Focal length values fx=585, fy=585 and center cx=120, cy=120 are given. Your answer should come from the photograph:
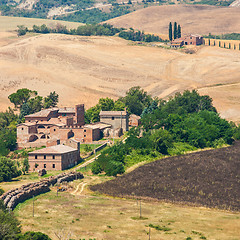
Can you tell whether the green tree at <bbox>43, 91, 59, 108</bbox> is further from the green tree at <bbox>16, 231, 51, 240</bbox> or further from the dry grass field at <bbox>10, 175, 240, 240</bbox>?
the green tree at <bbox>16, 231, 51, 240</bbox>

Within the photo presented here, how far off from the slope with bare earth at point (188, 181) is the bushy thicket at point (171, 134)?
4074 millimetres

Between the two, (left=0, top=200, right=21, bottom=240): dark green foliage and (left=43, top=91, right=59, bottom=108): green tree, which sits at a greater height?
(left=43, top=91, right=59, bottom=108): green tree

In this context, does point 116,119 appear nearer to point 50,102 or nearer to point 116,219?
point 50,102

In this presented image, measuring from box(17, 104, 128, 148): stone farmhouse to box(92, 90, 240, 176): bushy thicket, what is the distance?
5753 mm

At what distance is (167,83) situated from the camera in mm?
182125

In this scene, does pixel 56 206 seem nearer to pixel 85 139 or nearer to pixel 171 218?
pixel 171 218

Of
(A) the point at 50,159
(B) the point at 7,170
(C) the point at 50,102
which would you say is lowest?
(B) the point at 7,170

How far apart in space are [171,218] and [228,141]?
181 feet

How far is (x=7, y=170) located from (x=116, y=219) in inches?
1104

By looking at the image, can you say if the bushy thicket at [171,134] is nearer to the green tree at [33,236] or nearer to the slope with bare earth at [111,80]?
the slope with bare earth at [111,80]

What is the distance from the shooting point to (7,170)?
8956 cm

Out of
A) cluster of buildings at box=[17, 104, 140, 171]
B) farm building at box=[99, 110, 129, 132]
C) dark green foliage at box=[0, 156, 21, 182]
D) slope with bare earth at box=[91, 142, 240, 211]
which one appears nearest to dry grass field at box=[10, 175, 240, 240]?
slope with bare earth at box=[91, 142, 240, 211]

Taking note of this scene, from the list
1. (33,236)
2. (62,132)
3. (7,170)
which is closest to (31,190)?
(7,170)

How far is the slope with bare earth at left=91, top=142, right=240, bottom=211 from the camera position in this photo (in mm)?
79188
